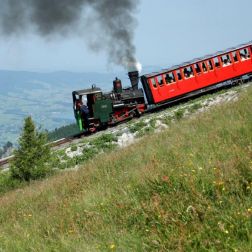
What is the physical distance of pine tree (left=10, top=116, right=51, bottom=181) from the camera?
19.5m

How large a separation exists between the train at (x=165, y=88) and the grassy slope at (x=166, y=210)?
20841mm

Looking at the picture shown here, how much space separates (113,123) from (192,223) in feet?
80.4

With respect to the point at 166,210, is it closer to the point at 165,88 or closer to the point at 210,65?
the point at 165,88

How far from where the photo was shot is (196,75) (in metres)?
29.2

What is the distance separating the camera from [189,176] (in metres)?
5.65

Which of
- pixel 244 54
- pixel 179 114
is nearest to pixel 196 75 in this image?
pixel 244 54

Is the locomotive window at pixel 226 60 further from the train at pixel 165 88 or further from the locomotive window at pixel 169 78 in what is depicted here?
the locomotive window at pixel 169 78

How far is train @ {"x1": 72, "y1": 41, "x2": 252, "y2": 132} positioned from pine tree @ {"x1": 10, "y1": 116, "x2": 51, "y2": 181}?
26.9 feet

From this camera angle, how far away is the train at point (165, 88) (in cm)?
2898

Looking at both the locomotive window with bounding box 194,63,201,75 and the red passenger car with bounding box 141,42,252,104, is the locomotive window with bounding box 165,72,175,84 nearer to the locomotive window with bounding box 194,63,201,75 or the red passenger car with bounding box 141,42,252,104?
the red passenger car with bounding box 141,42,252,104

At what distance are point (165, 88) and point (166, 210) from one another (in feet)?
79.3

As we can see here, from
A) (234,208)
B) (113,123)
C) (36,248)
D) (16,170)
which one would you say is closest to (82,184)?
(36,248)

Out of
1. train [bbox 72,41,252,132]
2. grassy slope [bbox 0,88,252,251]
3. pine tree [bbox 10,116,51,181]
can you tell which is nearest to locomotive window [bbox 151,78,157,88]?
train [bbox 72,41,252,132]

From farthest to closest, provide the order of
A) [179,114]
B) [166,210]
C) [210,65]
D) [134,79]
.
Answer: [134,79], [210,65], [179,114], [166,210]
